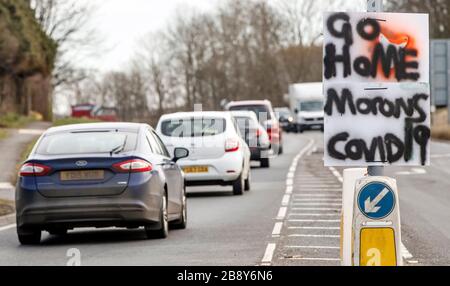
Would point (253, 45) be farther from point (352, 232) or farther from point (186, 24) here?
point (352, 232)

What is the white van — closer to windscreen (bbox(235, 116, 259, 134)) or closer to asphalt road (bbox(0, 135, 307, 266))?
windscreen (bbox(235, 116, 259, 134))

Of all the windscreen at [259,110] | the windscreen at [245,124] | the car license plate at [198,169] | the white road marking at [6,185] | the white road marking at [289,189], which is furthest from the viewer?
the windscreen at [259,110]

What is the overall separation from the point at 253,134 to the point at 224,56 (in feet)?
269

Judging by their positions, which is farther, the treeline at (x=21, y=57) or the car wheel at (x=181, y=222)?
the treeline at (x=21, y=57)

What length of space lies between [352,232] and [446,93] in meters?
51.8

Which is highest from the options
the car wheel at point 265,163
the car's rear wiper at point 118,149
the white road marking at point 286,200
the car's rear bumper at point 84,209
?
the car's rear wiper at point 118,149

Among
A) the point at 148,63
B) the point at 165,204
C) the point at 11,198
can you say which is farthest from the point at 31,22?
the point at 148,63

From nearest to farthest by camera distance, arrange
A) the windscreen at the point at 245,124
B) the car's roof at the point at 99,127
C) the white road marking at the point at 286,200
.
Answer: the car's roof at the point at 99,127 → the white road marking at the point at 286,200 → the windscreen at the point at 245,124

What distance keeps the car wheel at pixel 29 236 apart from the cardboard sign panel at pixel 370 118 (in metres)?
5.81

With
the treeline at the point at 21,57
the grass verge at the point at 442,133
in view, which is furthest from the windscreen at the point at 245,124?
the grass verge at the point at 442,133

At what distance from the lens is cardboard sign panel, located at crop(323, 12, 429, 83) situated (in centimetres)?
941

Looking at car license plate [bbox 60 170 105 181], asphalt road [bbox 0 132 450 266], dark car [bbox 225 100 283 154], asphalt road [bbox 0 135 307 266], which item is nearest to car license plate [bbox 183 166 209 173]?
asphalt road [bbox 0 132 450 266]

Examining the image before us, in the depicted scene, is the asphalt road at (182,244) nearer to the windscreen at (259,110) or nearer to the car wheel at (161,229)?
the car wheel at (161,229)

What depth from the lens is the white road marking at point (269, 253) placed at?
39.5ft
